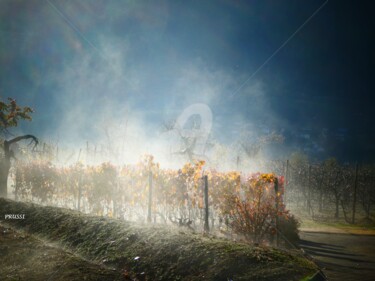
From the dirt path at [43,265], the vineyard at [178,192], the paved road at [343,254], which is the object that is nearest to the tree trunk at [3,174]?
the vineyard at [178,192]

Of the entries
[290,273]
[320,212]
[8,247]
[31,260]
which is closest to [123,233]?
[31,260]

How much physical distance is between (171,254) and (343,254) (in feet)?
25.5

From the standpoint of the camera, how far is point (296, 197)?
35.8m

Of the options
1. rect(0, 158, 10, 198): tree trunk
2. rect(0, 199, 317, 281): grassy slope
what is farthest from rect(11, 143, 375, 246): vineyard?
rect(0, 199, 317, 281): grassy slope

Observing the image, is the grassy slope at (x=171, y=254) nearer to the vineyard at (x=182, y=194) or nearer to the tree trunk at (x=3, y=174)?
the vineyard at (x=182, y=194)

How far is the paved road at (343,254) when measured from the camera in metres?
8.62

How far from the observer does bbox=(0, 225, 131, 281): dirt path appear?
7102 millimetres

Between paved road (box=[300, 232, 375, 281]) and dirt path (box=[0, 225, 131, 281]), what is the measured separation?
18.0ft

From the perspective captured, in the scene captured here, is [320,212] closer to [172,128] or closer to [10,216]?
[10,216]

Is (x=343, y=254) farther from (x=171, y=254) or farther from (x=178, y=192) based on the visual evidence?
(x=171, y=254)

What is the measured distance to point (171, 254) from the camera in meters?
6.96

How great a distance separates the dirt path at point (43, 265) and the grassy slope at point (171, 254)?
395mm

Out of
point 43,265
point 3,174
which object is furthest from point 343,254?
point 3,174

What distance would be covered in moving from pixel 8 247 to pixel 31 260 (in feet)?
5.97
